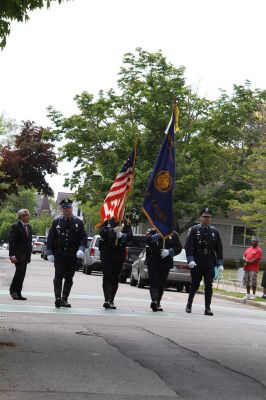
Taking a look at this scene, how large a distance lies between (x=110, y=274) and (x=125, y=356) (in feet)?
19.7

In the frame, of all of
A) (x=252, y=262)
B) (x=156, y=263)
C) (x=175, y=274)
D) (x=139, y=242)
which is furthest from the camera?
(x=139, y=242)

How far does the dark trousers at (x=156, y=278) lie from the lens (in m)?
14.8

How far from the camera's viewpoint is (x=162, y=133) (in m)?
45.3

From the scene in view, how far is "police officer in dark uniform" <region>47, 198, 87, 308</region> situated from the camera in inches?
544

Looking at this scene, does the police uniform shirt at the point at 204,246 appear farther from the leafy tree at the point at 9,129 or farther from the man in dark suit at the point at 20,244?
the leafy tree at the point at 9,129

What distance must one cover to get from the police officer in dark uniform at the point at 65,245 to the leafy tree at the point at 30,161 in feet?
126

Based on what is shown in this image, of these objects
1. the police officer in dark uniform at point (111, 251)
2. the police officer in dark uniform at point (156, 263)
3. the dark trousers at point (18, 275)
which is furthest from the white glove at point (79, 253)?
the dark trousers at point (18, 275)

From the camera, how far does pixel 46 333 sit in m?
10.0

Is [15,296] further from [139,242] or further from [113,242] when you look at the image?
[139,242]

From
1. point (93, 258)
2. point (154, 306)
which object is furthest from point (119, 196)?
point (93, 258)

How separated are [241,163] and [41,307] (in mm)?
33939

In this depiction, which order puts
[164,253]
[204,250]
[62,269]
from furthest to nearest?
[204,250], [164,253], [62,269]

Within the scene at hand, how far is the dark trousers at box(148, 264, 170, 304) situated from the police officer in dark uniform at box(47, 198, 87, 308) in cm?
159

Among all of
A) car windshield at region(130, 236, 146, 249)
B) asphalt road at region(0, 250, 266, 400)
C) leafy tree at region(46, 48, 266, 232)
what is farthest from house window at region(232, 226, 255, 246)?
asphalt road at region(0, 250, 266, 400)
